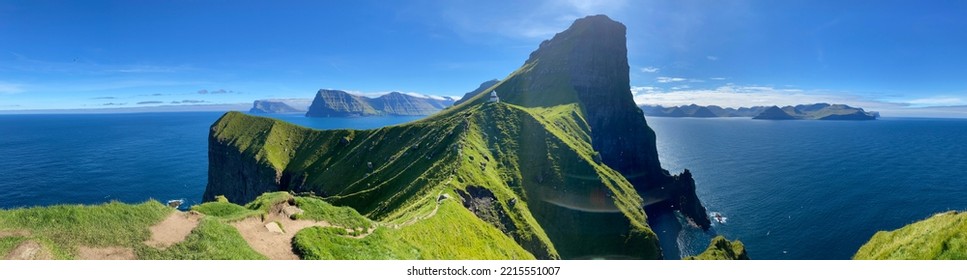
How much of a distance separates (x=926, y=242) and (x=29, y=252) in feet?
169

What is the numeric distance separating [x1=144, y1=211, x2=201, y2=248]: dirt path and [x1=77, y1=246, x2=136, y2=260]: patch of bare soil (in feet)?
3.97

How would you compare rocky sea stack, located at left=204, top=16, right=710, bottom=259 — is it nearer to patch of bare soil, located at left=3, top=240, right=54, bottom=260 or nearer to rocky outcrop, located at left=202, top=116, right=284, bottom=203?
rocky outcrop, located at left=202, top=116, right=284, bottom=203

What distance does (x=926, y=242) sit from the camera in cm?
2533

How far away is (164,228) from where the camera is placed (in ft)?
88.6

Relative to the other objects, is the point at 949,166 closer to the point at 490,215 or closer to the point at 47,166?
the point at 490,215

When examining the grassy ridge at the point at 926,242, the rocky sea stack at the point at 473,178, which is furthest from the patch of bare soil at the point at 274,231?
the grassy ridge at the point at 926,242

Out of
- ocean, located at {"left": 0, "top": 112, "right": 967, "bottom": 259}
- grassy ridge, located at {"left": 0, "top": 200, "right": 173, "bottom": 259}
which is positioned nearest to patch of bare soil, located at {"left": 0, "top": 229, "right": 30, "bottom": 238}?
grassy ridge, located at {"left": 0, "top": 200, "right": 173, "bottom": 259}

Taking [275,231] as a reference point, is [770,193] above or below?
below

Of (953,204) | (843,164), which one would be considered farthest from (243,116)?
(843,164)

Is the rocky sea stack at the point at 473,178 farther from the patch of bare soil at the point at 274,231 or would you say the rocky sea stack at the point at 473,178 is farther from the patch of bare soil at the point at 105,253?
the patch of bare soil at the point at 105,253

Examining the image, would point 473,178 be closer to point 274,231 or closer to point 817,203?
point 274,231

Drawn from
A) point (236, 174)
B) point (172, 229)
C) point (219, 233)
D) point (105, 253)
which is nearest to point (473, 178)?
point (219, 233)

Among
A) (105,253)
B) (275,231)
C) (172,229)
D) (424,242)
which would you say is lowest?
(424,242)

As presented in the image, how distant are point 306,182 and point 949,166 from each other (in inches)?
10788
